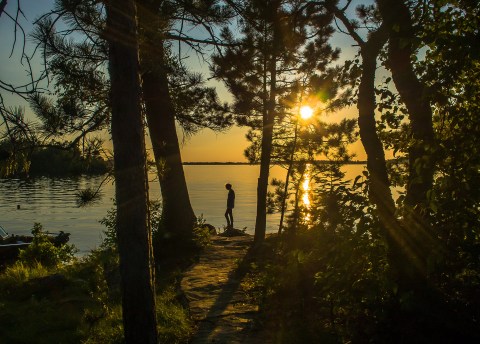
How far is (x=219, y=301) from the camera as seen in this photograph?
819 centimetres

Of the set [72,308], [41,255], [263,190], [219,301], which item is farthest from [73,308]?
[263,190]

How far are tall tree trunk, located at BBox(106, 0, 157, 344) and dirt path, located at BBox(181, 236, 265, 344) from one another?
1510 millimetres

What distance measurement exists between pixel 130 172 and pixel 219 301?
156 inches

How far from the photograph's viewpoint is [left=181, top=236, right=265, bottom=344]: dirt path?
21.3ft

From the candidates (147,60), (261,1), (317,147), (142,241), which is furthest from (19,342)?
(317,147)

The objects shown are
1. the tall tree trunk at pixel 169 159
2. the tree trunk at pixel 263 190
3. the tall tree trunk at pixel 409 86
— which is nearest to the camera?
the tall tree trunk at pixel 409 86

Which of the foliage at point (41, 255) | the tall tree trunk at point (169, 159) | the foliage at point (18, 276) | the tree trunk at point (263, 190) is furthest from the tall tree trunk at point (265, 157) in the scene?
the foliage at point (41, 255)

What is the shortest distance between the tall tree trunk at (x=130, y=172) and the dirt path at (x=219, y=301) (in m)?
1.51

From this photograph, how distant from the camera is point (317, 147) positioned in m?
15.8

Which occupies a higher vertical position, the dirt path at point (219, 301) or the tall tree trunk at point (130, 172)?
the tall tree trunk at point (130, 172)

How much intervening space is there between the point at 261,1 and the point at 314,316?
186 inches

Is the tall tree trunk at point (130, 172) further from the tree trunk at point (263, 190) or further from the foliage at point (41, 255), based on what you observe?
the foliage at point (41, 255)

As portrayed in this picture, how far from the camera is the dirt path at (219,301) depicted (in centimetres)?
649

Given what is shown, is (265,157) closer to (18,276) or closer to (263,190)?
(263,190)
